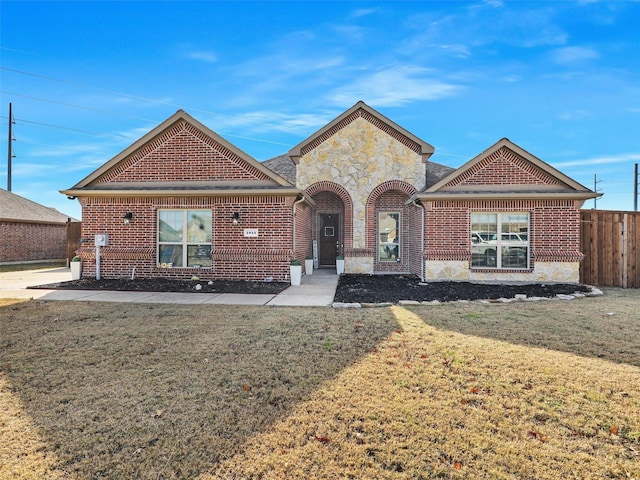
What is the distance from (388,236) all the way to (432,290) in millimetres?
5246

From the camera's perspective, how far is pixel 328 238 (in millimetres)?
16672

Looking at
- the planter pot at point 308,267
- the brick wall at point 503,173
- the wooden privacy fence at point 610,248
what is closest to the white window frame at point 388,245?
the planter pot at point 308,267

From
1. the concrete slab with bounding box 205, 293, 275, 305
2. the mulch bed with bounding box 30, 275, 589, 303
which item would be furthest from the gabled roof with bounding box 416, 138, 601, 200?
the concrete slab with bounding box 205, 293, 275, 305

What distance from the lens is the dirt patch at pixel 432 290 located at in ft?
29.5

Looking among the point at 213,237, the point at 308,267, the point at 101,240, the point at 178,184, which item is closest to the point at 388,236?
the point at 308,267

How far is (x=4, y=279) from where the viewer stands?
39.8 ft

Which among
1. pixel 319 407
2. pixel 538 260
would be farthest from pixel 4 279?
pixel 538 260

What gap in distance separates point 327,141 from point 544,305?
33.0ft

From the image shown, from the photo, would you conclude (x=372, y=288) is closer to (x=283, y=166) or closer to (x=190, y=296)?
(x=190, y=296)

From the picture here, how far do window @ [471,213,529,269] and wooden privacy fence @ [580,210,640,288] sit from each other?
6.75 ft

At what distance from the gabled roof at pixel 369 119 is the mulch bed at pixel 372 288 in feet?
19.8

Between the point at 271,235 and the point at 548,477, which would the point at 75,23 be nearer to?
the point at 271,235

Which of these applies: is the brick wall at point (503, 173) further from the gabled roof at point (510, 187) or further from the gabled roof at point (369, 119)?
the gabled roof at point (369, 119)

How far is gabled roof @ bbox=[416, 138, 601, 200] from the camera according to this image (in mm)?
11406
